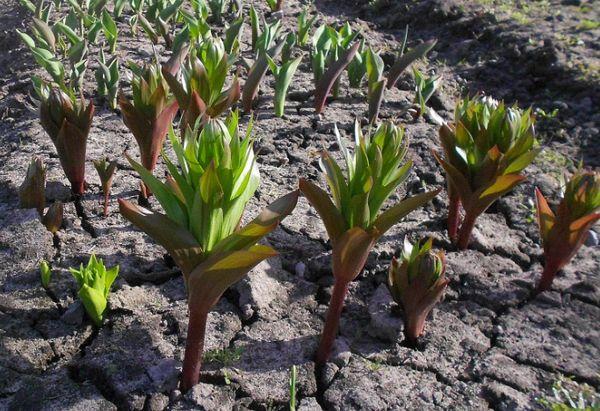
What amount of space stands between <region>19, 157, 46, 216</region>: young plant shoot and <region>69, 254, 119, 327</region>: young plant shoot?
69 centimetres

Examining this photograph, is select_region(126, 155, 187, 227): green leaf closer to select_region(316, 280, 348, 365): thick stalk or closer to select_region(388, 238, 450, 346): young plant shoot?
select_region(316, 280, 348, 365): thick stalk

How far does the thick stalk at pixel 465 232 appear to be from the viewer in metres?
2.89

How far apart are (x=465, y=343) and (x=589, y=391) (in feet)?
1.49

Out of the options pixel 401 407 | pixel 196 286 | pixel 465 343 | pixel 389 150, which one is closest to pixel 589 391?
pixel 465 343

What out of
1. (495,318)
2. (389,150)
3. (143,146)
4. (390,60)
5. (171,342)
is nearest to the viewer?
(389,150)

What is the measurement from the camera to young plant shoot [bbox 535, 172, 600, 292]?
2459mm

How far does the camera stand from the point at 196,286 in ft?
6.12

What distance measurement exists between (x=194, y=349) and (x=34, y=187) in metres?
1.31

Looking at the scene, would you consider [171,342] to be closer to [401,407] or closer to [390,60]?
[401,407]

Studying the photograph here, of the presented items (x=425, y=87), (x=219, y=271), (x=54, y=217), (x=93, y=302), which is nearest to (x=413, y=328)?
(x=219, y=271)

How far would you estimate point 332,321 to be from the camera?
229cm

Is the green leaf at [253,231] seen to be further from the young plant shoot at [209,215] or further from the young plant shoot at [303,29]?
the young plant shoot at [303,29]

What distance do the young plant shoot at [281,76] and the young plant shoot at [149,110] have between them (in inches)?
39.1

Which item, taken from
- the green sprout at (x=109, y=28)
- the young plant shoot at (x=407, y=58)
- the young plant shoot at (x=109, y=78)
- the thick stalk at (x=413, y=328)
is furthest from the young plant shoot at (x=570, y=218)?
the green sprout at (x=109, y=28)
